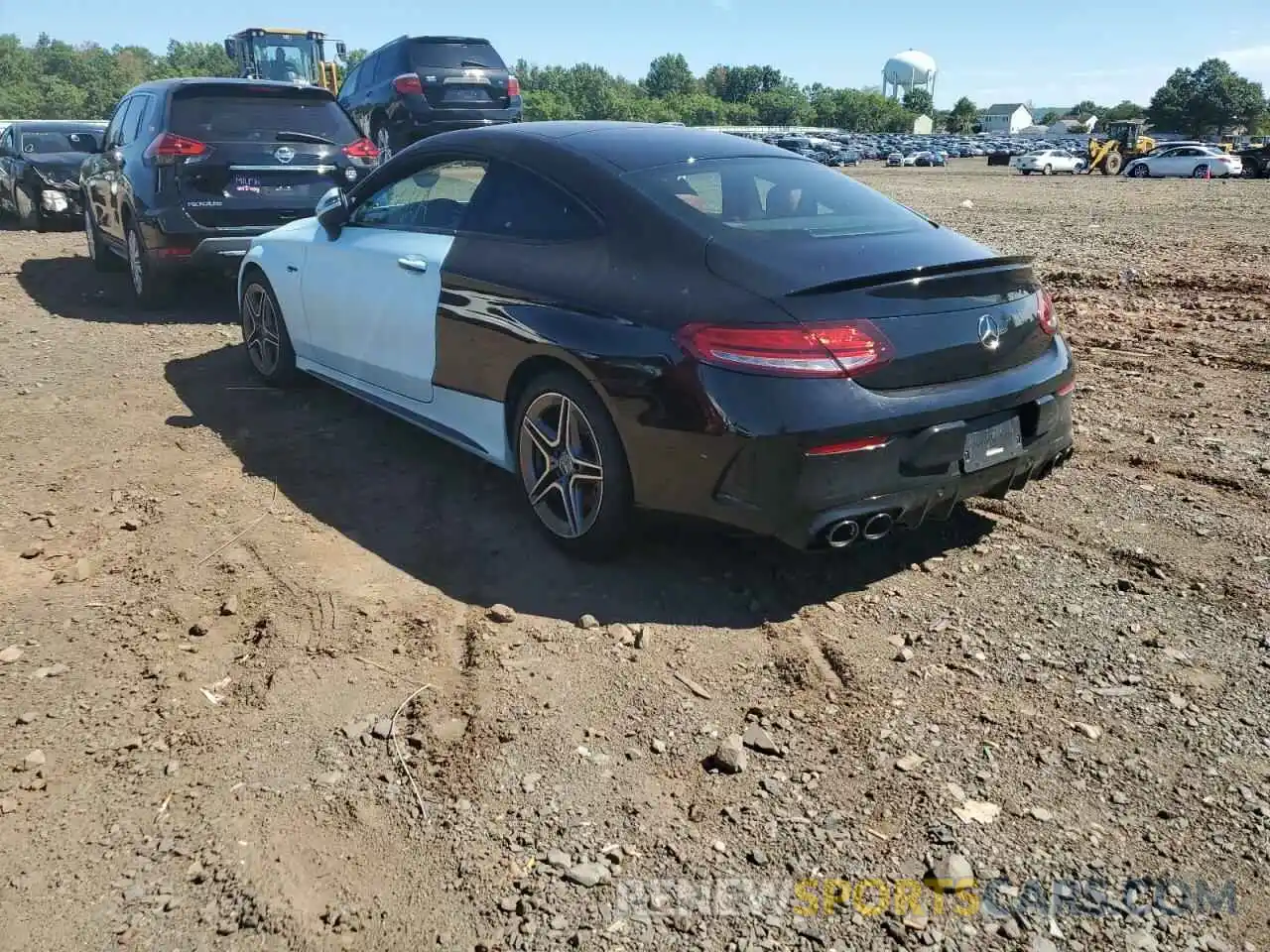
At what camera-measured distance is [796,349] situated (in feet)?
10.7

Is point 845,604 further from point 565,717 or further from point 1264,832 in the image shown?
point 1264,832

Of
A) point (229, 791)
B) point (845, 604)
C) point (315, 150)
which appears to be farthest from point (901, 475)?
point (315, 150)

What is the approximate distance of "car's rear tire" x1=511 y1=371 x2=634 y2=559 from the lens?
373cm

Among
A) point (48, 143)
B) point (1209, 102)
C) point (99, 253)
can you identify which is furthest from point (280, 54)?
point (1209, 102)

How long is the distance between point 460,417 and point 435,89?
42.5ft

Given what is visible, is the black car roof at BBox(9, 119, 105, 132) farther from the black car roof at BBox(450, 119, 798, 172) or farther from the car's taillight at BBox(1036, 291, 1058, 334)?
the car's taillight at BBox(1036, 291, 1058, 334)

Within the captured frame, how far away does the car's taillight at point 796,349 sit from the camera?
3.26 metres

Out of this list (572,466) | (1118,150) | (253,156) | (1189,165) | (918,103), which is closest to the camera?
(572,466)

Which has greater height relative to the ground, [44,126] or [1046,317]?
[44,126]

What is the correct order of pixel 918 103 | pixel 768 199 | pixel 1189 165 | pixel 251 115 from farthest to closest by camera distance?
pixel 918 103 < pixel 1189 165 < pixel 251 115 < pixel 768 199

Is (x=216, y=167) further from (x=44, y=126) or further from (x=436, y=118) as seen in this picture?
(x=44, y=126)

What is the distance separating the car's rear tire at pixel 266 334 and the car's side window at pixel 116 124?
4.07 meters

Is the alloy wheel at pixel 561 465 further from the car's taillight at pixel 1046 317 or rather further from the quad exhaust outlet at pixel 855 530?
the car's taillight at pixel 1046 317

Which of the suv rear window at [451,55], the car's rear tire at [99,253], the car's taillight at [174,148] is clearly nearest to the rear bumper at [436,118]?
the suv rear window at [451,55]
